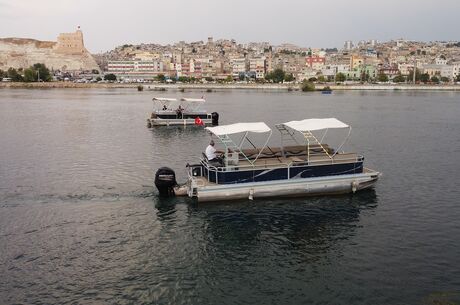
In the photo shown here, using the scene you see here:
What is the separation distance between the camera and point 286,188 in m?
25.9

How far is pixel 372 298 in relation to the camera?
15.8 m

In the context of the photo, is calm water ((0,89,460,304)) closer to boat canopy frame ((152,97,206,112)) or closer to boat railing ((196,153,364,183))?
boat railing ((196,153,364,183))

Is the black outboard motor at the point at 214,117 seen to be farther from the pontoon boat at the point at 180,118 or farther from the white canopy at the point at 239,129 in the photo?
the white canopy at the point at 239,129

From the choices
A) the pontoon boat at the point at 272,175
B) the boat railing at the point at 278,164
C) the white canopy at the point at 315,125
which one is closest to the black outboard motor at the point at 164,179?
the pontoon boat at the point at 272,175

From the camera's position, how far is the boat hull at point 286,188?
25141mm

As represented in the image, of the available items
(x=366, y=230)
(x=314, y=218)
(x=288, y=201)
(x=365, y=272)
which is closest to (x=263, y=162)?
(x=288, y=201)

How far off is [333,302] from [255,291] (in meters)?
2.77

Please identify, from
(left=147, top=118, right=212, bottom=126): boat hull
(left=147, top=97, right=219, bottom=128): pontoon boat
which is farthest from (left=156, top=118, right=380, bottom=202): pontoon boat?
(left=147, top=118, right=212, bottom=126): boat hull

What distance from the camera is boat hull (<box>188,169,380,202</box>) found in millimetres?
25141

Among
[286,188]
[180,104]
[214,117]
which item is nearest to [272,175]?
[286,188]

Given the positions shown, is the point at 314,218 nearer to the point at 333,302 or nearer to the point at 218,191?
the point at 218,191

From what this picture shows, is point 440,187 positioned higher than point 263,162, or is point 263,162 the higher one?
point 263,162

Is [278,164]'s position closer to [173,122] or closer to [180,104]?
[173,122]

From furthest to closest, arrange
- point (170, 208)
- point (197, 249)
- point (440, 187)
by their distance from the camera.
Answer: point (440, 187), point (170, 208), point (197, 249)
